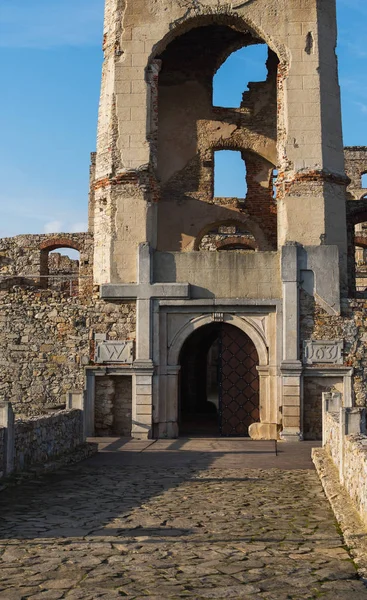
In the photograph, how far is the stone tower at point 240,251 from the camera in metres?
15.2

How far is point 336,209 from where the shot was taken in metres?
16.0

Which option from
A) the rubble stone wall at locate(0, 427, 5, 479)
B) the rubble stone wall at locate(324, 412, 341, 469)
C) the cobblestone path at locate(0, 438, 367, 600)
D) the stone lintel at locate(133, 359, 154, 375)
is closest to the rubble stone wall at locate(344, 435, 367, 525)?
the cobblestone path at locate(0, 438, 367, 600)

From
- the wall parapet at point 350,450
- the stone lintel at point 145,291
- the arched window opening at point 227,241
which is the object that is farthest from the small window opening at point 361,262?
the wall parapet at point 350,450

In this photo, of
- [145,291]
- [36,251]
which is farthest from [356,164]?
[145,291]

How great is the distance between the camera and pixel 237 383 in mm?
16078

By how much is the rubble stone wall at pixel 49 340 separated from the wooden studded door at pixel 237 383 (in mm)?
2079

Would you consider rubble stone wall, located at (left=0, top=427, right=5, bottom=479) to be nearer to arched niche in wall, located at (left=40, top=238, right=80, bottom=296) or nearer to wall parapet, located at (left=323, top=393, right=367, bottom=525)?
wall parapet, located at (left=323, top=393, right=367, bottom=525)

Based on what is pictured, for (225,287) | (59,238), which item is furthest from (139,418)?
(59,238)

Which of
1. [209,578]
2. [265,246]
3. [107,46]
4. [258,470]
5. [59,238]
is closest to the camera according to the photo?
[209,578]

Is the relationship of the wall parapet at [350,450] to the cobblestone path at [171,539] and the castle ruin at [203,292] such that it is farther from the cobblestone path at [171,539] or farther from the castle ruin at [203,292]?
the castle ruin at [203,292]

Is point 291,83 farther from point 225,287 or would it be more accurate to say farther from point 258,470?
point 258,470

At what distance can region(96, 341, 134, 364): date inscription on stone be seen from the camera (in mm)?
15453

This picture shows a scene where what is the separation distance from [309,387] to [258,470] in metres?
4.37

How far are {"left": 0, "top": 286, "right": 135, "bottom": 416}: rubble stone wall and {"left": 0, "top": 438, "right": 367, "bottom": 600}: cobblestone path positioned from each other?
17.8 ft
